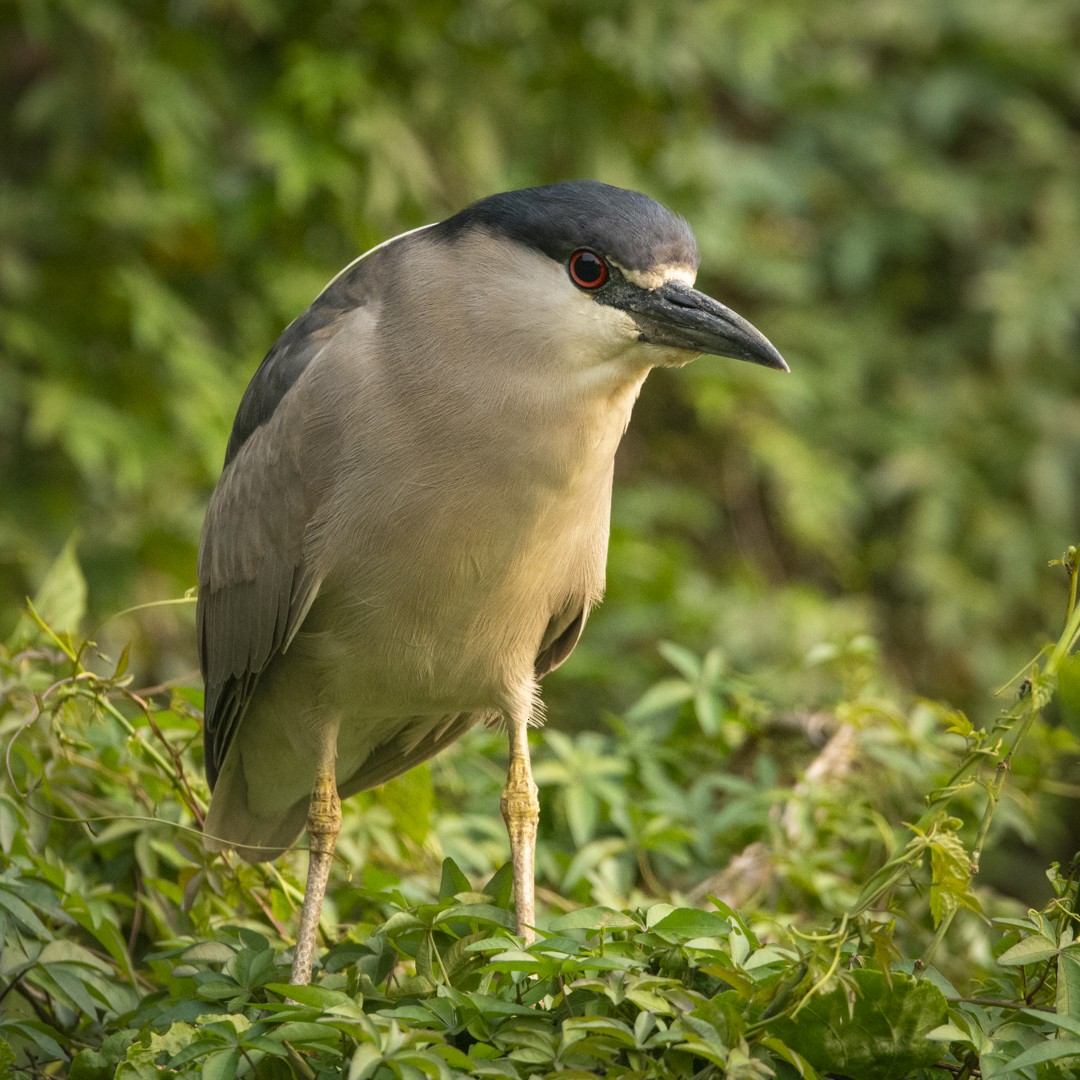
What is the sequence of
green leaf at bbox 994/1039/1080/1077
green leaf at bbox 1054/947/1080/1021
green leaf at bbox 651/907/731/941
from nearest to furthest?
1. green leaf at bbox 994/1039/1080/1077
2. green leaf at bbox 1054/947/1080/1021
3. green leaf at bbox 651/907/731/941

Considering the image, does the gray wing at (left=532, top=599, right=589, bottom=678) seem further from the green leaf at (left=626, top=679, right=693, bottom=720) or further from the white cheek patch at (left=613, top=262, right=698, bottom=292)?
the white cheek patch at (left=613, top=262, right=698, bottom=292)

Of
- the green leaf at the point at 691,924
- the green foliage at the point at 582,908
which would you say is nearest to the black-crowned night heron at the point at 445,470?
the green foliage at the point at 582,908

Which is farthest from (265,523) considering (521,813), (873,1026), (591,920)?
(873,1026)

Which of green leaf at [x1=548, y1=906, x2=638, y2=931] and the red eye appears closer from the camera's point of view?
green leaf at [x1=548, y1=906, x2=638, y2=931]

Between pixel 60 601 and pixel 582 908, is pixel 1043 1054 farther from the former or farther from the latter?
pixel 60 601

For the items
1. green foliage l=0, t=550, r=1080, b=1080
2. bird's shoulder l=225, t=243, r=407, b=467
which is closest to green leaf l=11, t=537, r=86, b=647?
green foliage l=0, t=550, r=1080, b=1080

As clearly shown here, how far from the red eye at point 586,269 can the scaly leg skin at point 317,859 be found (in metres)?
1.10

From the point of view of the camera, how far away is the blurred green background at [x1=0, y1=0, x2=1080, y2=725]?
A: 16.0ft

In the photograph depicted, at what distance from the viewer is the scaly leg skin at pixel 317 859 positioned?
93.9 inches

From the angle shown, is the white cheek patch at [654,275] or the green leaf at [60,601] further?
the green leaf at [60,601]

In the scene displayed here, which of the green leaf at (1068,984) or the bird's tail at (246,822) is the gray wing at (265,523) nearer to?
the bird's tail at (246,822)

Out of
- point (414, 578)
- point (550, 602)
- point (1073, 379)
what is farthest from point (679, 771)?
point (1073, 379)

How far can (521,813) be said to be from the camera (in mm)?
2783

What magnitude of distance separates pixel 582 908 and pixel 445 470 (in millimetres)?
827
